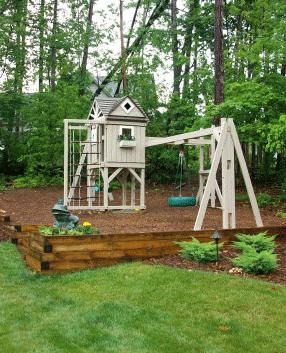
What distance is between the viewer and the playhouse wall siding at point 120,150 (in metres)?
12.4

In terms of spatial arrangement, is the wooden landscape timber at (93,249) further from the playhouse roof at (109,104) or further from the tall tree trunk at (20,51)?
the tall tree trunk at (20,51)

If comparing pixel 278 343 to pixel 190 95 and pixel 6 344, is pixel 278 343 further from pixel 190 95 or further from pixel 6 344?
pixel 190 95

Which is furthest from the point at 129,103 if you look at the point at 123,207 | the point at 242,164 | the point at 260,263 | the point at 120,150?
the point at 260,263

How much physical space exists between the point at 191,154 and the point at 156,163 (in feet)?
13.4

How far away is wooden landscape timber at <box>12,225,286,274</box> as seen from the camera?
19.0ft

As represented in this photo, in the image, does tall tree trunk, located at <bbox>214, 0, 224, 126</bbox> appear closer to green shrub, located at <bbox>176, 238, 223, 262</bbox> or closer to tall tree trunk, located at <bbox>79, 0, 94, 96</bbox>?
green shrub, located at <bbox>176, 238, 223, 262</bbox>

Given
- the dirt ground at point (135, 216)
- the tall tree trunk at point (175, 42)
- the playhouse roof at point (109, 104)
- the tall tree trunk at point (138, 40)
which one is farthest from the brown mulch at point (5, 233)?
the tall tree trunk at point (138, 40)

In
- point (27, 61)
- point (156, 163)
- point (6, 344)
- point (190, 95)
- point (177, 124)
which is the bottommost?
point (6, 344)

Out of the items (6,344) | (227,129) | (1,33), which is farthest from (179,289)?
(1,33)

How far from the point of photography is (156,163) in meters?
19.2

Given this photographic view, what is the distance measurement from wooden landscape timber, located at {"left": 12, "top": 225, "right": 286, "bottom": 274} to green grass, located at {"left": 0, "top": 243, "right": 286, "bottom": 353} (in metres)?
0.23

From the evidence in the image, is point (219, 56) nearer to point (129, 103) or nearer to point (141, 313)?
point (129, 103)

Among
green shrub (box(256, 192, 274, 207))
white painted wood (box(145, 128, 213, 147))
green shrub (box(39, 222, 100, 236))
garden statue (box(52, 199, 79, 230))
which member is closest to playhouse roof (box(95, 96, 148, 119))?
white painted wood (box(145, 128, 213, 147))

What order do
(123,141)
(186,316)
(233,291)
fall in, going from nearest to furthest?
(186,316) → (233,291) → (123,141)
